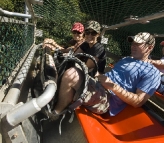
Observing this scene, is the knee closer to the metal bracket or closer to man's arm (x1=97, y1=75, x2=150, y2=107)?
man's arm (x1=97, y1=75, x2=150, y2=107)

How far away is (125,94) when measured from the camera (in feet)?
6.03

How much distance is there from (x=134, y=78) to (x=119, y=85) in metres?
0.13

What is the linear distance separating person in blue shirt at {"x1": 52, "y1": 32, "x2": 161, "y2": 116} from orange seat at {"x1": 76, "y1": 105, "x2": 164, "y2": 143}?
0.20 feet

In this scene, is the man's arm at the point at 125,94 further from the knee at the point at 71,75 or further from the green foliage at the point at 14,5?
the green foliage at the point at 14,5

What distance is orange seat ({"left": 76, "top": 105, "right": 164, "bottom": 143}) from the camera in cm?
152

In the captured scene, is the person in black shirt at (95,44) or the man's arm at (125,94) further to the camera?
the person in black shirt at (95,44)

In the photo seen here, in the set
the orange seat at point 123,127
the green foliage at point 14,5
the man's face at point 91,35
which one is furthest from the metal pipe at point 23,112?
the green foliage at point 14,5

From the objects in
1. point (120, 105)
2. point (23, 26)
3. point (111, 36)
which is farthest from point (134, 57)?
point (111, 36)

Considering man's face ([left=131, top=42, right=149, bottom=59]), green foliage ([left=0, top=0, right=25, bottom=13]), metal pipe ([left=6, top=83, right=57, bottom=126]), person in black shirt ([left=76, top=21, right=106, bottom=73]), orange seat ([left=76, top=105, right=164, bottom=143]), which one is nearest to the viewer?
metal pipe ([left=6, top=83, right=57, bottom=126])

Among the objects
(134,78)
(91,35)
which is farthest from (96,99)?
(91,35)

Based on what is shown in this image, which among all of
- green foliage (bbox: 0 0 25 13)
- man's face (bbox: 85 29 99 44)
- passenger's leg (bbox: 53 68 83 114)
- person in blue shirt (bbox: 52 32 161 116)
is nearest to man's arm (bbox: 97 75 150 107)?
person in blue shirt (bbox: 52 32 161 116)

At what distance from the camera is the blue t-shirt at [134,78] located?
76.6 inches

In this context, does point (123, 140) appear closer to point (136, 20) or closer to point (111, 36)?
point (136, 20)

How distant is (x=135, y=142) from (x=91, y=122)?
29 centimetres
